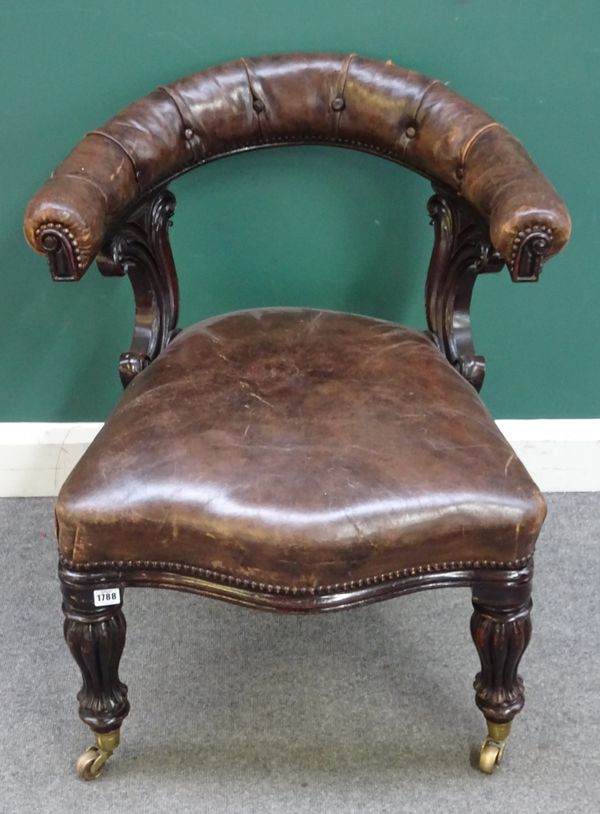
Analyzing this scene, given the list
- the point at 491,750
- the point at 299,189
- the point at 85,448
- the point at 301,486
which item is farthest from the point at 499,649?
the point at 85,448

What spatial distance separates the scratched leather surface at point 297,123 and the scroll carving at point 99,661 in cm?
50

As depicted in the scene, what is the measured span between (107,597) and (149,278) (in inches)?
18.9

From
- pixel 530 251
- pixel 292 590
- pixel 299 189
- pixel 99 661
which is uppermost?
pixel 530 251

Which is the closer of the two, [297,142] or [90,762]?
[90,762]

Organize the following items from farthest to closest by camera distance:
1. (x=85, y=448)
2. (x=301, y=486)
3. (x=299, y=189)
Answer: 1. (x=85, y=448)
2. (x=299, y=189)
3. (x=301, y=486)

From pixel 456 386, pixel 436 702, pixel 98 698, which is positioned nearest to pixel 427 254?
pixel 456 386

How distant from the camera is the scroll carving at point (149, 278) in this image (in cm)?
135

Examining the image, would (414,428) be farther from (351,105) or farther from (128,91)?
(128,91)

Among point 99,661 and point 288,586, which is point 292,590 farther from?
point 99,661

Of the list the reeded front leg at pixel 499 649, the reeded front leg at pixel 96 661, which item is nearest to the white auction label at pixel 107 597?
the reeded front leg at pixel 96 661

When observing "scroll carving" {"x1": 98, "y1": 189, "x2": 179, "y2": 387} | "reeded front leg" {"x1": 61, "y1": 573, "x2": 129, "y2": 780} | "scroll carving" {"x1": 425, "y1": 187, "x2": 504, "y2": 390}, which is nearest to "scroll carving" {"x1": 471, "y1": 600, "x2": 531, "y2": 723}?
"scroll carving" {"x1": 425, "y1": 187, "x2": 504, "y2": 390}

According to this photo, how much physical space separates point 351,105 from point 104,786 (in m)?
1.01

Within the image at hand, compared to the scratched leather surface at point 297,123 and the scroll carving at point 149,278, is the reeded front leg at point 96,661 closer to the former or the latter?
the scroll carving at point 149,278

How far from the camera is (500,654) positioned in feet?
3.94
